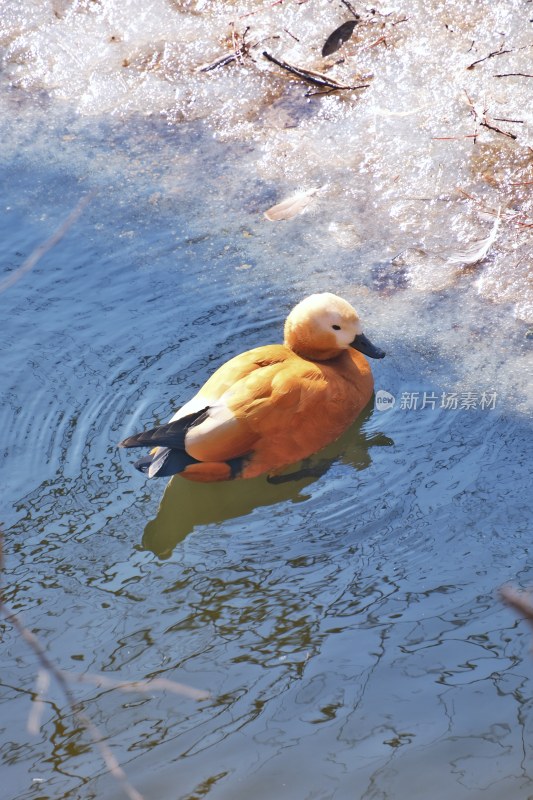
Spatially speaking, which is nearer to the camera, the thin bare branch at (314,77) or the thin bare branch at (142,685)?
the thin bare branch at (142,685)

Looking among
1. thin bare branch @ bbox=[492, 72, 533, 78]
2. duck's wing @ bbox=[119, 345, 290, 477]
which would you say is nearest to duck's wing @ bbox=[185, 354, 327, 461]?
duck's wing @ bbox=[119, 345, 290, 477]

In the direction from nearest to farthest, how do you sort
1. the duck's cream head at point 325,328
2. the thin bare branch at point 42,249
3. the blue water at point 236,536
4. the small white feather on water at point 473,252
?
the thin bare branch at point 42,249 < the blue water at point 236,536 < the duck's cream head at point 325,328 < the small white feather on water at point 473,252

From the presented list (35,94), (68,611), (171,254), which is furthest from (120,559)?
(35,94)

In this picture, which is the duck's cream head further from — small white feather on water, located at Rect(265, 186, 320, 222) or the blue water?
small white feather on water, located at Rect(265, 186, 320, 222)

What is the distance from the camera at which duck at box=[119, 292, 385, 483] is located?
13.9ft

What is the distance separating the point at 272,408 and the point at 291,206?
76.2 inches

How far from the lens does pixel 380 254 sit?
18.0 feet

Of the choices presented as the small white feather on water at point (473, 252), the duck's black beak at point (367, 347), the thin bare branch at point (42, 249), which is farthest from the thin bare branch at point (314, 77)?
the thin bare branch at point (42, 249)

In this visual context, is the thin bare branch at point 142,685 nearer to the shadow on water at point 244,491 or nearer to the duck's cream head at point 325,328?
the shadow on water at point 244,491

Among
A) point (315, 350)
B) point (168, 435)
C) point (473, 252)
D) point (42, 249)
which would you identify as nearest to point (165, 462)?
point (168, 435)

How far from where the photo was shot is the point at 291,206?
5.85m

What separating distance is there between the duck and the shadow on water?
64 millimetres

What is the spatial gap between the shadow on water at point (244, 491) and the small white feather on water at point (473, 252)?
1249 millimetres

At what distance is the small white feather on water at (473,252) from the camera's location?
5.34m
